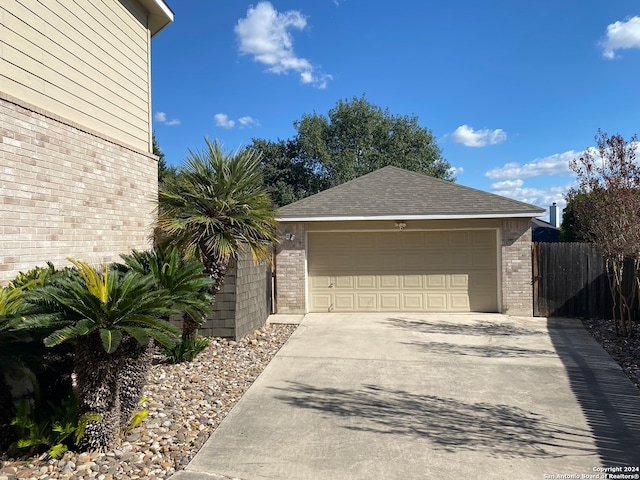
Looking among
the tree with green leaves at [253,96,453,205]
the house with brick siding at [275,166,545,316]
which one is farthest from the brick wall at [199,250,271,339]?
the tree with green leaves at [253,96,453,205]

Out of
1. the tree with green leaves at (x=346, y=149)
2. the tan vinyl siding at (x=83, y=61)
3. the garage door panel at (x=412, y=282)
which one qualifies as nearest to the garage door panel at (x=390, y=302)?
the garage door panel at (x=412, y=282)

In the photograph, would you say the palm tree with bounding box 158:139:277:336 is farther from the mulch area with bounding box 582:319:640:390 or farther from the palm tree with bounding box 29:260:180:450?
the mulch area with bounding box 582:319:640:390

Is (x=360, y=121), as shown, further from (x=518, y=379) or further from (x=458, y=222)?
(x=518, y=379)

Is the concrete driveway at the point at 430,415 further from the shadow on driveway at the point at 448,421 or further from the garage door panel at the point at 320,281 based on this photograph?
the garage door panel at the point at 320,281

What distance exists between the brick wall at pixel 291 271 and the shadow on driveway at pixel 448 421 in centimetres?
539

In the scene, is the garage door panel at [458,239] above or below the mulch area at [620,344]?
above

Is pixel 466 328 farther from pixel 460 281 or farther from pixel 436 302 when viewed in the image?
pixel 460 281

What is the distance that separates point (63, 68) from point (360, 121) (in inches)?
1025

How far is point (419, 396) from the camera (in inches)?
210

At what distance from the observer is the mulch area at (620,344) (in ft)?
21.0

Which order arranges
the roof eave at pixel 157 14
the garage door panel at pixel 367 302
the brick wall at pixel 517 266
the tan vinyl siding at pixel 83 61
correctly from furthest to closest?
the garage door panel at pixel 367 302, the brick wall at pixel 517 266, the roof eave at pixel 157 14, the tan vinyl siding at pixel 83 61

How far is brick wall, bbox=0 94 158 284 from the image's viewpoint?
515 cm

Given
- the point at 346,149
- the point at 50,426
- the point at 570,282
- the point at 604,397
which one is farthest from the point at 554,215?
the point at 50,426

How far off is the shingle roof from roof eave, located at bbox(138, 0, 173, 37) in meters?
4.46
